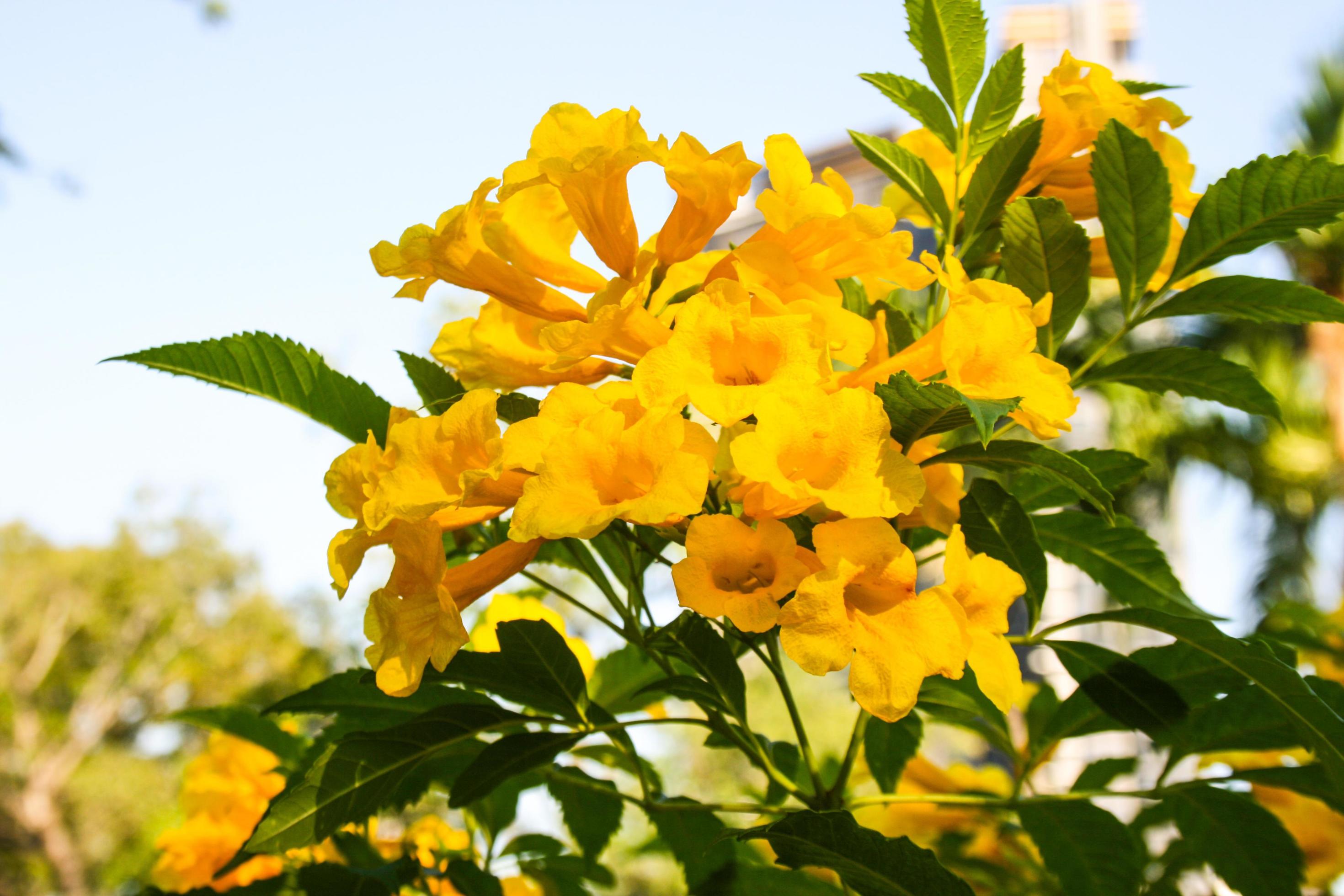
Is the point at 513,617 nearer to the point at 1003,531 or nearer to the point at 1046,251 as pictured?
the point at 1003,531

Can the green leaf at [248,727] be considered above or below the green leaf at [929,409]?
below

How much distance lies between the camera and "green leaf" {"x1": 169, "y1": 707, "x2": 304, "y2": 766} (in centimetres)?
122

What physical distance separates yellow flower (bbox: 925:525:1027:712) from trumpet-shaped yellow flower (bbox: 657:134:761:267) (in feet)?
0.98

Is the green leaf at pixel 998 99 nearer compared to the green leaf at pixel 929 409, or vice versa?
the green leaf at pixel 929 409

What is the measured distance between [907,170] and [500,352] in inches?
15.4

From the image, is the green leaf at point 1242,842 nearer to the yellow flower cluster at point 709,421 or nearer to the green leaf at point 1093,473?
the green leaf at point 1093,473

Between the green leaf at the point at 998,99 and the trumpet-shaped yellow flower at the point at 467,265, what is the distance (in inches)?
15.5

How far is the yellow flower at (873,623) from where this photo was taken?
0.58 metres

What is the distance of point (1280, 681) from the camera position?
0.68 m

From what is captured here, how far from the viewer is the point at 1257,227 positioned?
0.82 m

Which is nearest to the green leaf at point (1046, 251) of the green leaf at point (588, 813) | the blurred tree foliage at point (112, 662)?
the green leaf at point (588, 813)


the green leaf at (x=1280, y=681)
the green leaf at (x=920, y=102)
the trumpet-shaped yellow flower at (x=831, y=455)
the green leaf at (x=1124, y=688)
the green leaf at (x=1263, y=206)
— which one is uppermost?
the green leaf at (x=920, y=102)

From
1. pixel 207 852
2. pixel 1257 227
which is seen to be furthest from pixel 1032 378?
pixel 207 852

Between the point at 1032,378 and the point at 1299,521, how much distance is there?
13.7 meters
